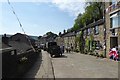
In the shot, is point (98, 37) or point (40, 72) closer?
point (40, 72)

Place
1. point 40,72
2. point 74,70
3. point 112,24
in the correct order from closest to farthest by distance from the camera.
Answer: point 40,72
point 74,70
point 112,24

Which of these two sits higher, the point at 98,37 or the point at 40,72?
the point at 98,37

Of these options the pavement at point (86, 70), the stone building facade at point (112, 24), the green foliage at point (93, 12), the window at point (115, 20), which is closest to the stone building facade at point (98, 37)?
the stone building facade at point (112, 24)

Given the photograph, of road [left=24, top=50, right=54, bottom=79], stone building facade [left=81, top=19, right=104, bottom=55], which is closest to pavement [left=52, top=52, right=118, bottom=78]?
road [left=24, top=50, right=54, bottom=79]

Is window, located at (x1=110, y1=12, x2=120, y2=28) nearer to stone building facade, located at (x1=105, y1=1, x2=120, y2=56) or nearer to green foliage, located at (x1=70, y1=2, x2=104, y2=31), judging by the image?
stone building facade, located at (x1=105, y1=1, x2=120, y2=56)

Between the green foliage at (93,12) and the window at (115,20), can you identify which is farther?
the green foliage at (93,12)

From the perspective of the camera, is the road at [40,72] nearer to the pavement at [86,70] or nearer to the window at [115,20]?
the pavement at [86,70]

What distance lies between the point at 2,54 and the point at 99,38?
106 feet

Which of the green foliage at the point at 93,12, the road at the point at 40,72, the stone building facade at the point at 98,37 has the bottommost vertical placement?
the road at the point at 40,72

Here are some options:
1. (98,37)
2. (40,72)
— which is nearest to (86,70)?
(40,72)

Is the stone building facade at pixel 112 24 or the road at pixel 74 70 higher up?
the stone building facade at pixel 112 24

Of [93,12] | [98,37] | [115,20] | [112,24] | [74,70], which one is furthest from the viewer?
[93,12]

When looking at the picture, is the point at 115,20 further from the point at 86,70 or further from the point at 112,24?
the point at 86,70

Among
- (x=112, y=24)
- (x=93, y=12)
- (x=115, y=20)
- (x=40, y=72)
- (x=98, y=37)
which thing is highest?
(x=93, y=12)
